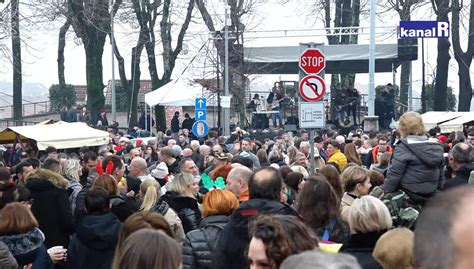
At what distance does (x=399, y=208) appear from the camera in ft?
27.3

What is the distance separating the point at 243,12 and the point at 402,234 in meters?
37.5

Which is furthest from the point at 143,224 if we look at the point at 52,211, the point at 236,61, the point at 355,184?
the point at 236,61

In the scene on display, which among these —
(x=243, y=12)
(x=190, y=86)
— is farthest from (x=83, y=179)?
(x=243, y=12)

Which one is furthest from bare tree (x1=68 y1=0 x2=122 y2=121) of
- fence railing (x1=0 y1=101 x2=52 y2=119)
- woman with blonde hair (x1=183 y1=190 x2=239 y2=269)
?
woman with blonde hair (x1=183 y1=190 x2=239 y2=269)

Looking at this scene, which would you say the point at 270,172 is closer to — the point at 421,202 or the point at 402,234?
the point at 402,234

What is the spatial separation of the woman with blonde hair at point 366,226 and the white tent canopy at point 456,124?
17655 mm

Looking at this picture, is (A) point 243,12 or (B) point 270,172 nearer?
(B) point 270,172

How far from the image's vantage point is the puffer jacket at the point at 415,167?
30.4 feet

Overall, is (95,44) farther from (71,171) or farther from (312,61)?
(71,171)

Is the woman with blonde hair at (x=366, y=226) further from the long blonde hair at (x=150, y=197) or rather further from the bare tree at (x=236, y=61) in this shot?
the bare tree at (x=236, y=61)

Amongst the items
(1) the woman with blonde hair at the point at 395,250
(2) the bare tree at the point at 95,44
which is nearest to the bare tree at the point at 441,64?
(2) the bare tree at the point at 95,44

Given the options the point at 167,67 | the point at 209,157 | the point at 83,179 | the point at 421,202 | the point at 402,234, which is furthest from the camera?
the point at 167,67

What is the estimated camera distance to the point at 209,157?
16703mm

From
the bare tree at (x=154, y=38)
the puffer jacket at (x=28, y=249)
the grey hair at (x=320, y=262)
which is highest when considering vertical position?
the bare tree at (x=154, y=38)
